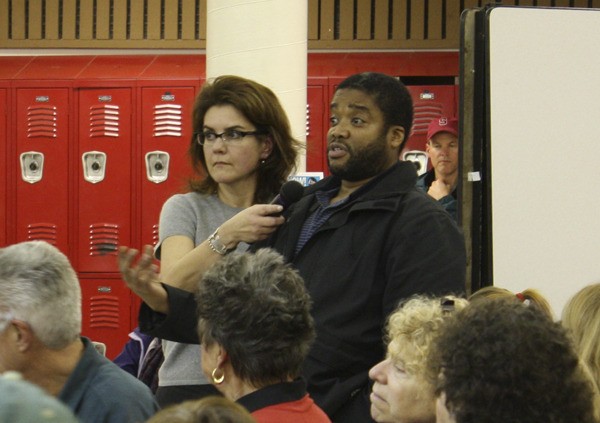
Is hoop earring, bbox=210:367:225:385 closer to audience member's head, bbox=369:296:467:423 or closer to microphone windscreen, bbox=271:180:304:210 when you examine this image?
audience member's head, bbox=369:296:467:423

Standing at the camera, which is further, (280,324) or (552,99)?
(552,99)

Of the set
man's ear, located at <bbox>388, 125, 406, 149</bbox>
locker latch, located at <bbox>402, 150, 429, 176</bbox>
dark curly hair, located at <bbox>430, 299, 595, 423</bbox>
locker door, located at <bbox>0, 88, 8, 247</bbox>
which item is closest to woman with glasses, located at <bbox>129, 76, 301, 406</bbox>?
man's ear, located at <bbox>388, 125, 406, 149</bbox>

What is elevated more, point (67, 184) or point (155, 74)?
point (155, 74)

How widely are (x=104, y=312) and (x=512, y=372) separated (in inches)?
253

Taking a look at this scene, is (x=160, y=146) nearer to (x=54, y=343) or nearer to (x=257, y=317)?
(x=54, y=343)

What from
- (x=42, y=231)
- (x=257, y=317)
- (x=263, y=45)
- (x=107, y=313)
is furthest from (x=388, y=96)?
(x=42, y=231)

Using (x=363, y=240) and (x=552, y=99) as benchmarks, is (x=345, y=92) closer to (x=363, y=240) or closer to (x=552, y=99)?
(x=363, y=240)

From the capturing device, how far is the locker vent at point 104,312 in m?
7.86

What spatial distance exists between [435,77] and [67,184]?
9.04 ft

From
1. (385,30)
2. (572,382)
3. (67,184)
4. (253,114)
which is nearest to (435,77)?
(385,30)

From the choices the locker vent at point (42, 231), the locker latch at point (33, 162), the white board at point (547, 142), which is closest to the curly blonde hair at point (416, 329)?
the white board at point (547, 142)

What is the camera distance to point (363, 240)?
9.18 ft

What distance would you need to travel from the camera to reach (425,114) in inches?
304

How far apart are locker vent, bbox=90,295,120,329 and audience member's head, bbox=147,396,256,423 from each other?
6381mm
